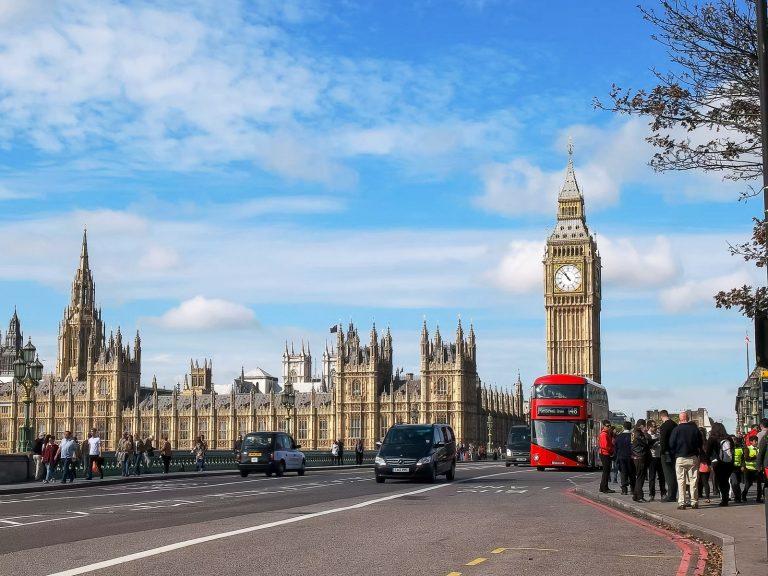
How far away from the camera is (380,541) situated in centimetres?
1383

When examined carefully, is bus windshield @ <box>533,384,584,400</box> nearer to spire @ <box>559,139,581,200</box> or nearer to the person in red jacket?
the person in red jacket

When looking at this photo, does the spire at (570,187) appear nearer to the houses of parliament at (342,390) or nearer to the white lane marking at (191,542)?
the houses of parliament at (342,390)

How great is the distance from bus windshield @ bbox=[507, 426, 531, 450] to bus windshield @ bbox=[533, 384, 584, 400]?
17.8 m

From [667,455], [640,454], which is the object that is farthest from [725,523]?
[640,454]

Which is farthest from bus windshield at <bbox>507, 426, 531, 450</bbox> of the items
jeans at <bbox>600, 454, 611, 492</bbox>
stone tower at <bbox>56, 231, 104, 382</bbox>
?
stone tower at <bbox>56, 231, 104, 382</bbox>

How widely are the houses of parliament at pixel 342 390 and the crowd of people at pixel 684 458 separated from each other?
77.3 meters

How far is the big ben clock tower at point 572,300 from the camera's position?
11906cm

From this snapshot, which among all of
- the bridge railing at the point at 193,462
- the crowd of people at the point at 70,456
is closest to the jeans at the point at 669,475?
the crowd of people at the point at 70,456

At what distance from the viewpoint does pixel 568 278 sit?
12138 centimetres

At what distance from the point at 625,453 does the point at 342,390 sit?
3553 inches

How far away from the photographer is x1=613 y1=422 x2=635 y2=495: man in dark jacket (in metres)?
23.0

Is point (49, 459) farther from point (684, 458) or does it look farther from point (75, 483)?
point (684, 458)

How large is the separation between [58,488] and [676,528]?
19.6m

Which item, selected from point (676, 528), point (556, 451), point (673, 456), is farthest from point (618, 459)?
point (556, 451)
